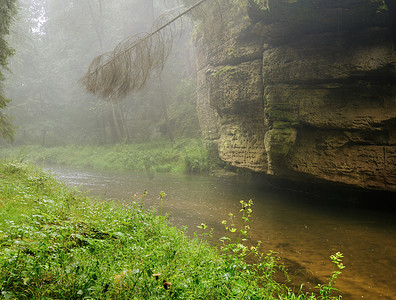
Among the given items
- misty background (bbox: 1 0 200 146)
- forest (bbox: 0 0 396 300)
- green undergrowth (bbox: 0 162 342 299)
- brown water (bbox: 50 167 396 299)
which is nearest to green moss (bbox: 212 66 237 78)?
forest (bbox: 0 0 396 300)

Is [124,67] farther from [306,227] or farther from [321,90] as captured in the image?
[306,227]

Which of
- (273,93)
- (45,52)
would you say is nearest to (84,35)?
(45,52)

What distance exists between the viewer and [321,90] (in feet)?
28.9

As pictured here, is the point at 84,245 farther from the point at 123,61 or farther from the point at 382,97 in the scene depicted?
the point at 382,97

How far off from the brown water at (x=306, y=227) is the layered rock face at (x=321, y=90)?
985 millimetres

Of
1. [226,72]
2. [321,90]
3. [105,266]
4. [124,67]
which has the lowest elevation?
[105,266]

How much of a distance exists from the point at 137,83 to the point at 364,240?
23.1 feet

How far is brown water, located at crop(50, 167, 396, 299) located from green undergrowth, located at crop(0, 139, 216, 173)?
14.9 feet

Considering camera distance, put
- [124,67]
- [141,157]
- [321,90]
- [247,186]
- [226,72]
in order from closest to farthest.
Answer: [124,67] → [321,90] → [226,72] → [247,186] → [141,157]

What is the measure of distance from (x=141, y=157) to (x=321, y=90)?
14.7 metres

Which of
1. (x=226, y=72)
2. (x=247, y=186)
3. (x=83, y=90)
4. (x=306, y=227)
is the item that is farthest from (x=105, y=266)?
(x=83, y=90)

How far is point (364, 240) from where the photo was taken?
6035 mm

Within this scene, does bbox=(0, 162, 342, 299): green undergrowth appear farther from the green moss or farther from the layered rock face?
the green moss

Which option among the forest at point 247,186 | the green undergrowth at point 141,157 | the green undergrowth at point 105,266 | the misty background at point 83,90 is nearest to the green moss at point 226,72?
the forest at point 247,186
